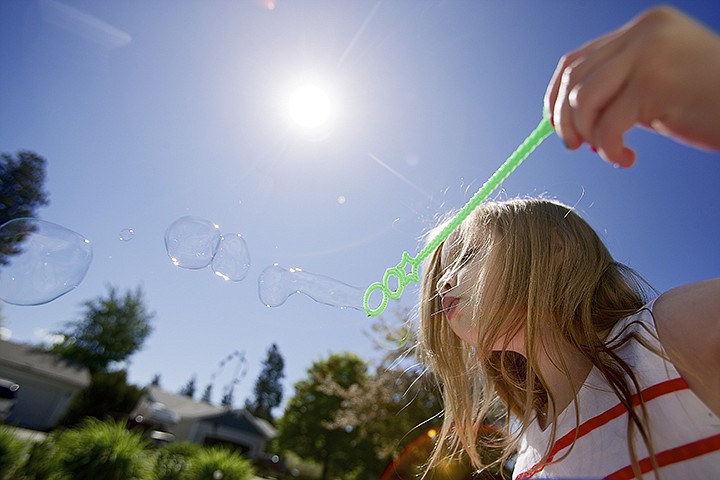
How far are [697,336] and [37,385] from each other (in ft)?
108

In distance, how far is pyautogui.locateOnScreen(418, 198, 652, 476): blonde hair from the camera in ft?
4.28

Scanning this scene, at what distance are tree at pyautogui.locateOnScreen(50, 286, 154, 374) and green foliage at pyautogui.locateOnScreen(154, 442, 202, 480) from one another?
31523mm

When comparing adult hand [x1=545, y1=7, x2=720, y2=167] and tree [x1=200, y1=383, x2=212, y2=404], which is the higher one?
adult hand [x1=545, y1=7, x2=720, y2=167]

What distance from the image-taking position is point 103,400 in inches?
826

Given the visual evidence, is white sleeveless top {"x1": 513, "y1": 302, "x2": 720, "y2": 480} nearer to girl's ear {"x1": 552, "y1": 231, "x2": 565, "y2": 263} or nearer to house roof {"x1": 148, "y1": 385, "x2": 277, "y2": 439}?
girl's ear {"x1": 552, "y1": 231, "x2": 565, "y2": 263}

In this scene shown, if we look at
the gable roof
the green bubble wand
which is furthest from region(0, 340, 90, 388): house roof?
the green bubble wand

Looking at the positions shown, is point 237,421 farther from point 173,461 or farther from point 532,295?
point 532,295

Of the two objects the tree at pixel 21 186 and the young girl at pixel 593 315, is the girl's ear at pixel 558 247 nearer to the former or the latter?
the young girl at pixel 593 315

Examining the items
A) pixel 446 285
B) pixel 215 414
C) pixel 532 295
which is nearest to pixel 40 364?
pixel 215 414

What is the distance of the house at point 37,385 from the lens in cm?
2361

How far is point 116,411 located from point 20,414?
7.56 meters

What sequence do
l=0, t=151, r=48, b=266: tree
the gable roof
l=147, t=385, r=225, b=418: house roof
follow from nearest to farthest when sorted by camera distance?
l=0, t=151, r=48, b=266: tree < the gable roof < l=147, t=385, r=225, b=418: house roof

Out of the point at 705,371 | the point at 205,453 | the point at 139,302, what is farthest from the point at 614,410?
the point at 139,302

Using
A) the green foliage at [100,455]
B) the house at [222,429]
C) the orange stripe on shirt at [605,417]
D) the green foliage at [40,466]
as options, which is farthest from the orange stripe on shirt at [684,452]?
the house at [222,429]
